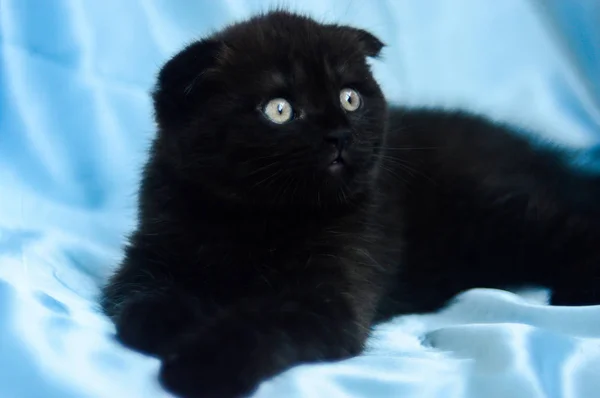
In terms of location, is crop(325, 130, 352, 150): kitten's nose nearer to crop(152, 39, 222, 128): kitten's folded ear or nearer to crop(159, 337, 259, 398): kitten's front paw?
crop(152, 39, 222, 128): kitten's folded ear

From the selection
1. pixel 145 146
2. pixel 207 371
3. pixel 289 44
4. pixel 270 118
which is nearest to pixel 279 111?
pixel 270 118

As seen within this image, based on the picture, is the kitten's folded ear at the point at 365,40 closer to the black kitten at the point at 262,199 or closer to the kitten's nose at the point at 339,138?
the black kitten at the point at 262,199

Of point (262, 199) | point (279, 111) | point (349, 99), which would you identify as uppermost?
point (349, 99)

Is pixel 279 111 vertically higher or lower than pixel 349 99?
lower

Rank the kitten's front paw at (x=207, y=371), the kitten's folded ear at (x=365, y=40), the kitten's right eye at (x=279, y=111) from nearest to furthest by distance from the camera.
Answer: the kitten's front paw at (x=207, y=371)
the kitten's right eye at (x=279, y=111)
the kitten's folded ear at (x=365, y=40)

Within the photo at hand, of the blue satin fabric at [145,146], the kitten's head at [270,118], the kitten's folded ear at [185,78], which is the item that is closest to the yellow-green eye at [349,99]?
the kitten's head at [270,118]

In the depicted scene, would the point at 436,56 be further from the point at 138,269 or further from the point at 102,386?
the point at 102,386

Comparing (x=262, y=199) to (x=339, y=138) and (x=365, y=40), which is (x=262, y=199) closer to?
(x=339, y=138)
